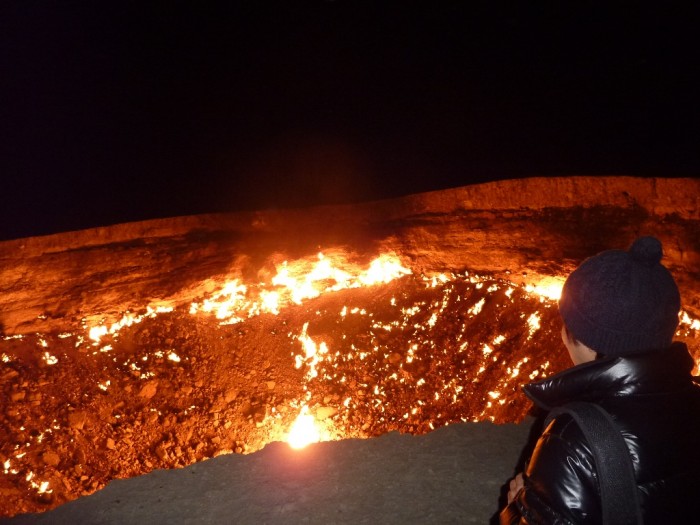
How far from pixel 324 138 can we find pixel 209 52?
332 cm

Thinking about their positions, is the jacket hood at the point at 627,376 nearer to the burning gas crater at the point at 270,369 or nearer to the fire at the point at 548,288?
the burning gas crater at the point at 270,369

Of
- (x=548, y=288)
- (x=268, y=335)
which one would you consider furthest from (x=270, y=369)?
(x=548, y=288)

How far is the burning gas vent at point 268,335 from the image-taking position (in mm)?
3768

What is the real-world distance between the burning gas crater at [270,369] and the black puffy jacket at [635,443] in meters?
2.54

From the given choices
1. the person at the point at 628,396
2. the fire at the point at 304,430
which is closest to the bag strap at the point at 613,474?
the person at the point at 628,396

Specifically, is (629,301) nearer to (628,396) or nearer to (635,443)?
(628,396)

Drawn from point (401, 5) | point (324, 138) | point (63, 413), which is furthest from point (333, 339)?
point (401, 5)

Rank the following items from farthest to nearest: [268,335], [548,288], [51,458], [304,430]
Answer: [548,288] < [268,335] < [304,430] < [51,458]

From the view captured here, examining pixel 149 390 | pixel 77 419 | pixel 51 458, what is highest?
pixel 149 390

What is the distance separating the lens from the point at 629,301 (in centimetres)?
142

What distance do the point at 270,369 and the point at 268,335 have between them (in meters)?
0.37

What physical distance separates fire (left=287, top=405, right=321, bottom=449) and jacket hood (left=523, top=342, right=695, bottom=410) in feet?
8.11

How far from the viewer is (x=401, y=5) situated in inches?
380

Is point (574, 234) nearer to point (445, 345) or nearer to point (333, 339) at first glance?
point (445, 345)
